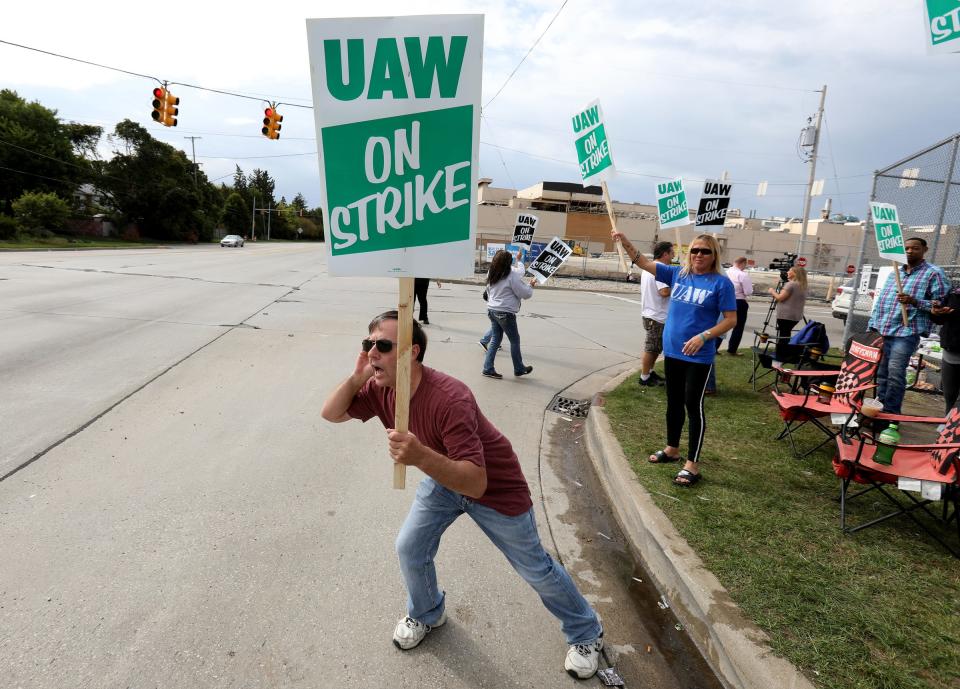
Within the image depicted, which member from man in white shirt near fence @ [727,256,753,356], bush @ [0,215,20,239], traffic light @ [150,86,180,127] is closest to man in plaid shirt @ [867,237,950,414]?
man in white shirt near fence @ [727,256,753,356]

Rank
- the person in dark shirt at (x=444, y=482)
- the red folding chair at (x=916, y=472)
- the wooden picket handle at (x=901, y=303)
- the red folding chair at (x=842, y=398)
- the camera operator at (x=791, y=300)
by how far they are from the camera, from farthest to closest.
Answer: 1. the camera operator at (x=791, y=300)
2. the wooden picket handle at (x=901, y=303)
3. the red folding chair at (x=842, y=398)
4. the red folding chair at (x=916, y=472)
5. the person in dark shirt at (x=444, y=482)

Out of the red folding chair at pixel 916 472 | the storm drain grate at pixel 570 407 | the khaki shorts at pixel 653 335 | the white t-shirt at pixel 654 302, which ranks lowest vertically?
the storm drain grate at pixel 570 407

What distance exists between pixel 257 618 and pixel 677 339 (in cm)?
345

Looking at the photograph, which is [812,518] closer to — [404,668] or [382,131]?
[404,668]

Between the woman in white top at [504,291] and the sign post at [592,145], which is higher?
the sign post at [592,145]

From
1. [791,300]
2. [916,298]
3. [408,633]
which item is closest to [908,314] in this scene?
[916,298]

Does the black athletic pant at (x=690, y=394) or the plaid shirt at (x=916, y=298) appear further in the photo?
the plaid shirt at (x=916, y=298)

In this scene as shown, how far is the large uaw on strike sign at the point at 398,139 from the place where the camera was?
6.49 feet

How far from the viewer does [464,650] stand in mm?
2703

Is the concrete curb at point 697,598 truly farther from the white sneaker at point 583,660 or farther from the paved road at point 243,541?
the white sneaker at point 583,660

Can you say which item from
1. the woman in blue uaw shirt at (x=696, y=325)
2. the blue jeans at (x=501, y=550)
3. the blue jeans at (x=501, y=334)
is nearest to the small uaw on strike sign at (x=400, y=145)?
the blue jeans at (x=501, y=550)

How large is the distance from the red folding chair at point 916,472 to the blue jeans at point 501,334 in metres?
4.33

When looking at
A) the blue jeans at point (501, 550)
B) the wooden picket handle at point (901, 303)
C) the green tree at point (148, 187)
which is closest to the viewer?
the blue jeans at point (501, 550)

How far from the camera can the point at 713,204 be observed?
7.58 m
